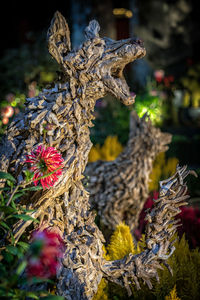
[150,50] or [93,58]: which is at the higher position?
[150,50]

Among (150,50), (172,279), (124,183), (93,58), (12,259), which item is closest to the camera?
(12,259)

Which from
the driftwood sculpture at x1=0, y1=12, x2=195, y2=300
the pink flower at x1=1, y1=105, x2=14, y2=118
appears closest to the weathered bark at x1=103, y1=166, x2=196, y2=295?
the driftwood sculpture at x1=0, y1=12, x2=195, y2=300

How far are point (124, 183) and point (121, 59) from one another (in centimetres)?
71

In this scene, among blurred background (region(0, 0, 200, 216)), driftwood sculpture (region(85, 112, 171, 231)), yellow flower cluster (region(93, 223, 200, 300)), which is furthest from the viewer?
blurred background (region(0, 0, 200, 216))

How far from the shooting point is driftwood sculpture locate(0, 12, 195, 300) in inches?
30.1

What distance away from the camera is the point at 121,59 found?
779 mm

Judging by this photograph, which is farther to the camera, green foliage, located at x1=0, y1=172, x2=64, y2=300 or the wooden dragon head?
the wooden dragon head

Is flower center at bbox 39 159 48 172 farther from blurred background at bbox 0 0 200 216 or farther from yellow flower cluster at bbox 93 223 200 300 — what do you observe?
blurred background at bbox 0 0 200 216

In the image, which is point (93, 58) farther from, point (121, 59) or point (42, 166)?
point (42, 166)

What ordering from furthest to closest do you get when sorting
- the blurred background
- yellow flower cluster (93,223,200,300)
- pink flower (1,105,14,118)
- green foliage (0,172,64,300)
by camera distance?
the blurred background, pink flower (1,105,14,118), yellow flower cluster (93,223,200,300), green foliage (0,172,64,300)

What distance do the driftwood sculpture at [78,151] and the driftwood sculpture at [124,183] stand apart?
1.75 feet

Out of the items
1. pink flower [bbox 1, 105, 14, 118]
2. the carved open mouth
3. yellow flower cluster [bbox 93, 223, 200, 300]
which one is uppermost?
the carved open mouth

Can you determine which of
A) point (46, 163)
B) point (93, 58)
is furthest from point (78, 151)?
point (93, 58)

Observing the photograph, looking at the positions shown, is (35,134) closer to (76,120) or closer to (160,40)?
(76,120)
